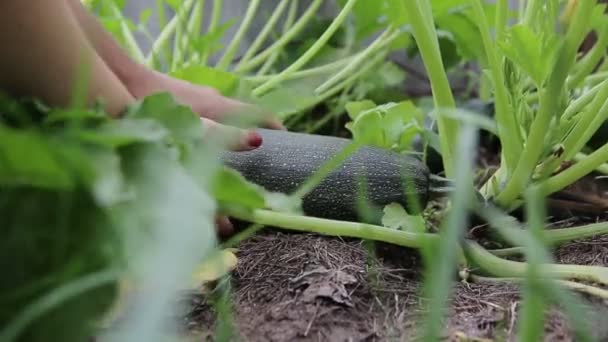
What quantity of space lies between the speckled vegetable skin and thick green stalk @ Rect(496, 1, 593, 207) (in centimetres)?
13

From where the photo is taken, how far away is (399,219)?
2.87 feet

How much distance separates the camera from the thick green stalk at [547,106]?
2.53 ft

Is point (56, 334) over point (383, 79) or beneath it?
over

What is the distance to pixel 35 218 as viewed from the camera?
441mm

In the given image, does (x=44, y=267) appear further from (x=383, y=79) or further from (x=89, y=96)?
(x=383, y=79)

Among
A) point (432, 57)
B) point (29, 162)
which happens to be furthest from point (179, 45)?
point (29, 162)

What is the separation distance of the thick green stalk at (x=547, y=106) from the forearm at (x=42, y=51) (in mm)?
489

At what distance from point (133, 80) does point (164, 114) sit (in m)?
0.39

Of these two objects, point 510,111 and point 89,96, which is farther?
point 510,111

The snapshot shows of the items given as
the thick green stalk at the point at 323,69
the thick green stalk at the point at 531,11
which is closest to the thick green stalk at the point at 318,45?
the thick green stalk at the point at 323,69

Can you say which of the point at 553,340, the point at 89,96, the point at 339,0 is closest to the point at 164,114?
the point at 89,96

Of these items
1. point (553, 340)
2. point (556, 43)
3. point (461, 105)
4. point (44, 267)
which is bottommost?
point (461, 105)

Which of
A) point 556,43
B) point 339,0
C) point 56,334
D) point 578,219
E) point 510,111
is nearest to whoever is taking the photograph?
point 56,334

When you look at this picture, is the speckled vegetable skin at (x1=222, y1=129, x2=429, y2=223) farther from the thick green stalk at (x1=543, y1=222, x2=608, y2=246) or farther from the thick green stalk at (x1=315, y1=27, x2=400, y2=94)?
the thick green stalk at (x1=315, y1=27, x2=400, y2=94)
